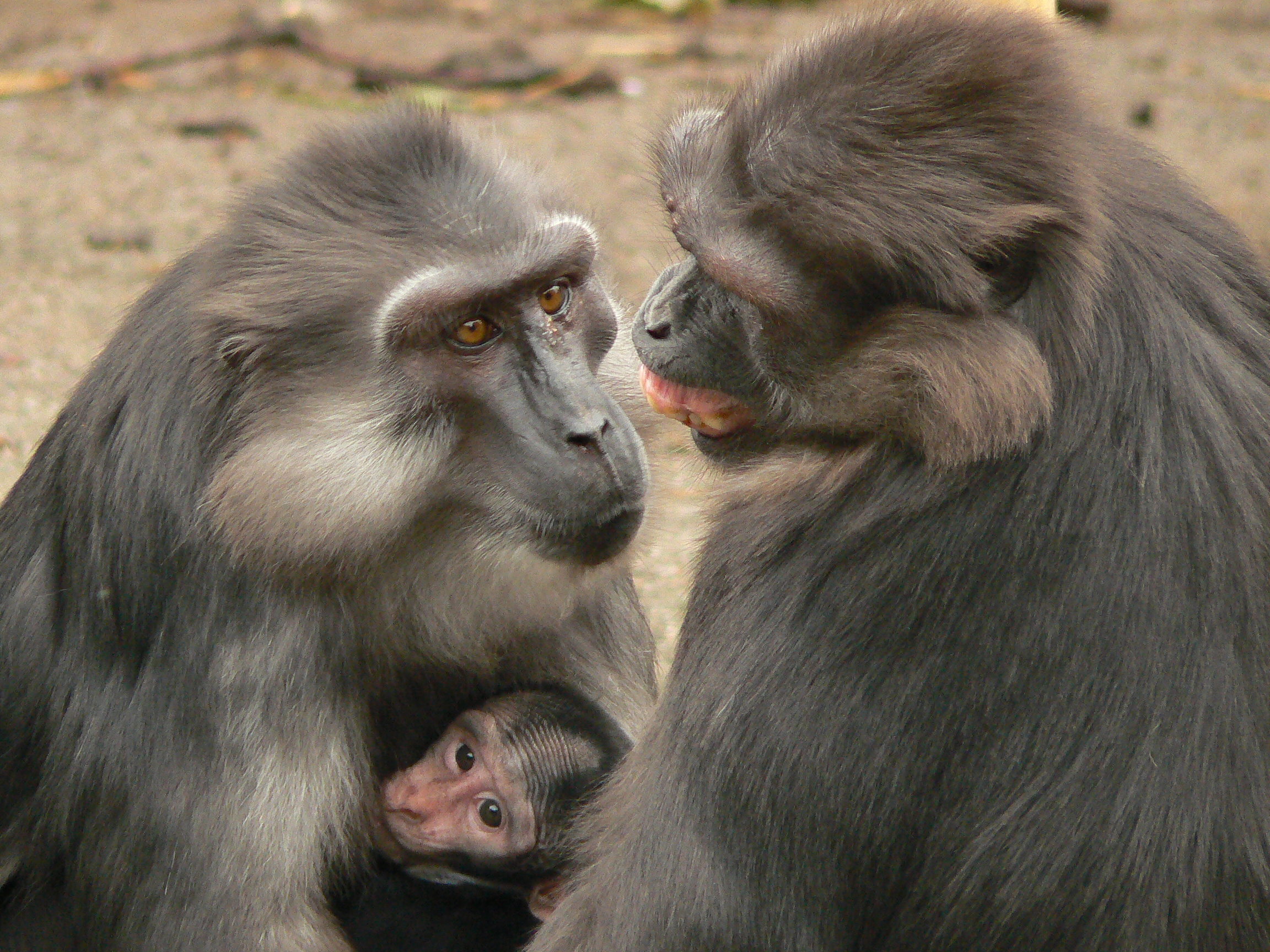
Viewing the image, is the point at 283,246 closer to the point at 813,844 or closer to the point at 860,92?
the point at 860,92

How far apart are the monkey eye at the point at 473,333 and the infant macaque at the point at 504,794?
96cm

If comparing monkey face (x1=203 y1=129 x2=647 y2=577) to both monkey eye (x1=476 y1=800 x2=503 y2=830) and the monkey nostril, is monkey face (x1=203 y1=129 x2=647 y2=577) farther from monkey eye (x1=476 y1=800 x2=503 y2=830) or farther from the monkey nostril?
monkey eye (x1=476 y1=800 x2=503 y2=830)

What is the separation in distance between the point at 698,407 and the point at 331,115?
427 centimetres

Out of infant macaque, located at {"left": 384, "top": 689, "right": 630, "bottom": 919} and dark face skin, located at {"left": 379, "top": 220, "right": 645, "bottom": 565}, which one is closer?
dark face skin, located at {"left": 379, "top": 220, "right": 645, "bottom": 565}

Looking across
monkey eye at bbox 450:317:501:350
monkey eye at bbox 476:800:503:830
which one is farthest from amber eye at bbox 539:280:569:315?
monkey eye at bbox 476:800:503:830

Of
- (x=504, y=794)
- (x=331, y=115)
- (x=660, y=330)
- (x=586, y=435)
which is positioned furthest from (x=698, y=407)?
(x=331, y=115)

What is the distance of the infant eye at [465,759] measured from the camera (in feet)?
13.2

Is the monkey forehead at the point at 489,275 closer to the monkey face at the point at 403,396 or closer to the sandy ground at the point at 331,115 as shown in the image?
the monkey face at the point at 403,396

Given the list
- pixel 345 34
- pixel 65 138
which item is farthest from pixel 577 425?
pixel 345 34

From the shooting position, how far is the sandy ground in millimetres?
7355

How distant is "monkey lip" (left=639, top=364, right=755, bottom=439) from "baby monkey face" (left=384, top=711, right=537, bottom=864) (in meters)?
1.13

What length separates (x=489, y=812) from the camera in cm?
399

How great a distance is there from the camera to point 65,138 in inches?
377

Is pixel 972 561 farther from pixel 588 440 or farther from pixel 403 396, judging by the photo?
pixel 403 396
